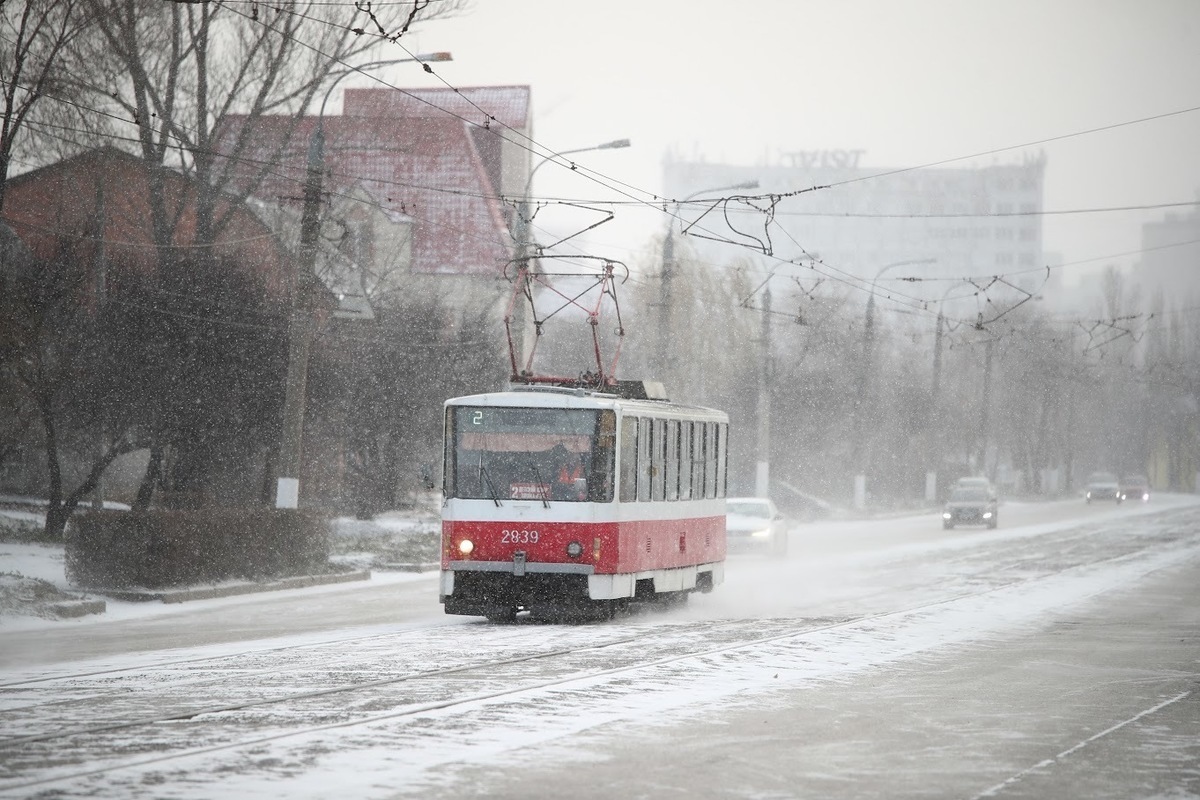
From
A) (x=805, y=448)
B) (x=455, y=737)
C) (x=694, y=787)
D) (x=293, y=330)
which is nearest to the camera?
(x=694, y=787)

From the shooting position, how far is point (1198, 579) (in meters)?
29.1

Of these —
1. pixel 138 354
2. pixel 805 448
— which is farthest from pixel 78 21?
pixel 805 448

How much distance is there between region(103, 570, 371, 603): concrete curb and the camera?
69.5 ft

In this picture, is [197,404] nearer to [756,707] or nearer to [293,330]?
[293,330]

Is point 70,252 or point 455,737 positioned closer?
point 455,737

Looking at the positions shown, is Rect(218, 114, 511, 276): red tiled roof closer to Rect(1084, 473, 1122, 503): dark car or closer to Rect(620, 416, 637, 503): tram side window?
Rect(620, 416, 637, 503): tram side window

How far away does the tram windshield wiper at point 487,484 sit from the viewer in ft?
60.3

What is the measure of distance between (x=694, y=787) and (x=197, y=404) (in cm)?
→ 2398

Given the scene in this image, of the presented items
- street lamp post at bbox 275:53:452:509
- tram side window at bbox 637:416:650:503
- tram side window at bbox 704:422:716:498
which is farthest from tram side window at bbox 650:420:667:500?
street lamp post at bbox 275:53:452:509

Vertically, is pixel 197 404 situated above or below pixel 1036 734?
above

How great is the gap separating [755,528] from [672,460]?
47.9 ft

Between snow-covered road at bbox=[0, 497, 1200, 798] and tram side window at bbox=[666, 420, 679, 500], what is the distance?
1643mm

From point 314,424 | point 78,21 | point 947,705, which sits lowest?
point 947,705

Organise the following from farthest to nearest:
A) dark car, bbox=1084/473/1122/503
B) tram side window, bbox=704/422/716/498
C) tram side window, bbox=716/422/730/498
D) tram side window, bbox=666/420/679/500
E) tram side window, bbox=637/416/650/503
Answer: dark car, bbox=1084/473/1122/503, tram side window, bbox=716/422/730/498, tram side window, bbox=704/422/716/498, tram side window, bbox=666/420/679/500, tram side window, bbox=637/416/650/503
